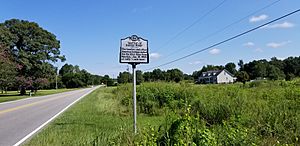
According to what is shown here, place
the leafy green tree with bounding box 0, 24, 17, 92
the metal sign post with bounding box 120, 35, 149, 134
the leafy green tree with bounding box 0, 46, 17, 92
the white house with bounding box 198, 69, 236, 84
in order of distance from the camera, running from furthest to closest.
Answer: the white house with bounding box 198, 69, 236, 84, the leafy green tree with bounding box 0, 24, 17, 92, the leafy green tree with bounding box 0, 46, 17, 92, the metal sign post with bounding box 120, 35, 149, 134

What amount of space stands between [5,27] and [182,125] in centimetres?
5026

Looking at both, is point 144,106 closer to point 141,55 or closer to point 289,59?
point 141,55

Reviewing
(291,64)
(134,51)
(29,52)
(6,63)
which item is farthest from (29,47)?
(291,64)

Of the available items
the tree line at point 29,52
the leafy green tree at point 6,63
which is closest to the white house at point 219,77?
the tree line at point 29,52

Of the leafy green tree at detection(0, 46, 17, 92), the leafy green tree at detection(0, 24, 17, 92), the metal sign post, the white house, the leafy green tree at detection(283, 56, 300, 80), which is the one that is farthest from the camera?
the white house

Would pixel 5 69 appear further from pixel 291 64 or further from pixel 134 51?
pixel 291 64

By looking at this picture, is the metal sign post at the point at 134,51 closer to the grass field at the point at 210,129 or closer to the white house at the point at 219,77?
the grass field at the point at 210,129

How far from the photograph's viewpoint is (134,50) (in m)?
9.61

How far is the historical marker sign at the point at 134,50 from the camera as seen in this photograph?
9.47 meters

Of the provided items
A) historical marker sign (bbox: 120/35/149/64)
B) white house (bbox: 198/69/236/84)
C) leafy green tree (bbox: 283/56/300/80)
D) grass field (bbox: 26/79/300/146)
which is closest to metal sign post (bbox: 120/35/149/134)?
historical marker sign (bbox: 120/35/149/64)

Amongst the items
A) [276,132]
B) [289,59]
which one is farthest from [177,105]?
[289,59]

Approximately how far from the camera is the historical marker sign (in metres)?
9.47

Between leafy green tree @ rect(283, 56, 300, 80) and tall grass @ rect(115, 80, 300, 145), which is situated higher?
leafy green tree @ rect(283, 56, 300, 80)

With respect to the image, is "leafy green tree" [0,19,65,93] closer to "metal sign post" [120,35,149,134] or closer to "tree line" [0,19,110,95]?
"tree line" [0,19,110,95]
